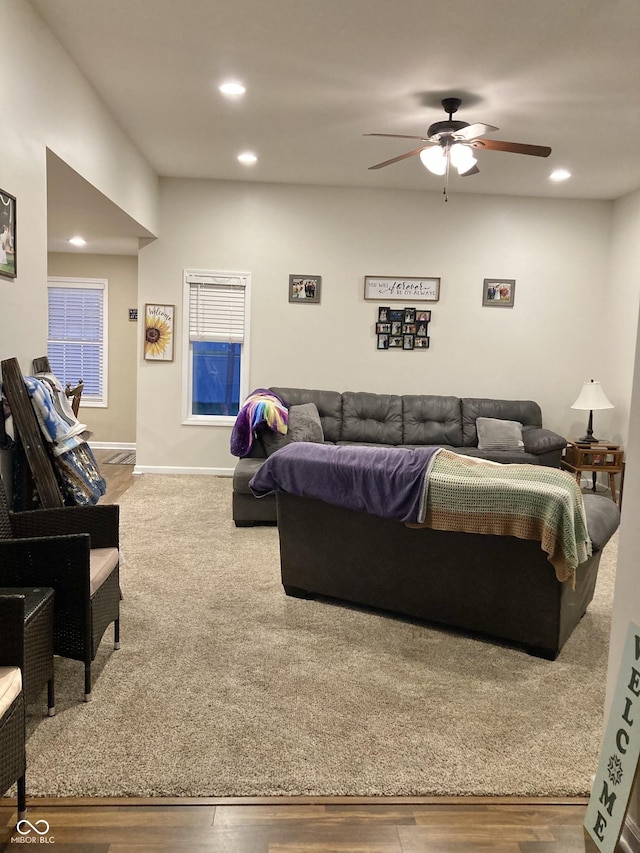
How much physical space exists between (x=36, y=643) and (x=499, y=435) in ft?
15.2

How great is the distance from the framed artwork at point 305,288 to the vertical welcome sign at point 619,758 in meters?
5.13

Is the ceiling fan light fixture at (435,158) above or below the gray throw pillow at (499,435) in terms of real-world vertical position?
above

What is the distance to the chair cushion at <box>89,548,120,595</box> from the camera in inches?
93.3

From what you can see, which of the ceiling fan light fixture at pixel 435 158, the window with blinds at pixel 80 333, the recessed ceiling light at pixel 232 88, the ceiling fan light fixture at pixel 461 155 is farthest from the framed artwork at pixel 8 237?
the window with blinds at pixel 80 333

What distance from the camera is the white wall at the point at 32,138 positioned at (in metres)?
2.84

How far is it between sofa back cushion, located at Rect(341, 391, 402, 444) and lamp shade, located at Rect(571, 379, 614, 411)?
5.50ft

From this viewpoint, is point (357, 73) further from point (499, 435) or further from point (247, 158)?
point (499, 435)

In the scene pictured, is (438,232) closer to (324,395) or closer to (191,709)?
(324,395)

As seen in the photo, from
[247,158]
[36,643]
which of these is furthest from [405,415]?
[36,643]

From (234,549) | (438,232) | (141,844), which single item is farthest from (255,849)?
(438,232)

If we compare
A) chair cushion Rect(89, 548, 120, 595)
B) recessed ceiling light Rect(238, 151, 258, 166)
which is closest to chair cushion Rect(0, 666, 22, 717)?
chair cushion Rect(89, 548, 120, 595)

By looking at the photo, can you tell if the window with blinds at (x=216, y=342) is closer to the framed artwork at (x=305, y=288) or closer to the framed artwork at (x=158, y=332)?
the framed artwork at (x=158, y=332)

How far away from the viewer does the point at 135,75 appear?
3.75 metres

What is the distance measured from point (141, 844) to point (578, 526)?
1.91 m
